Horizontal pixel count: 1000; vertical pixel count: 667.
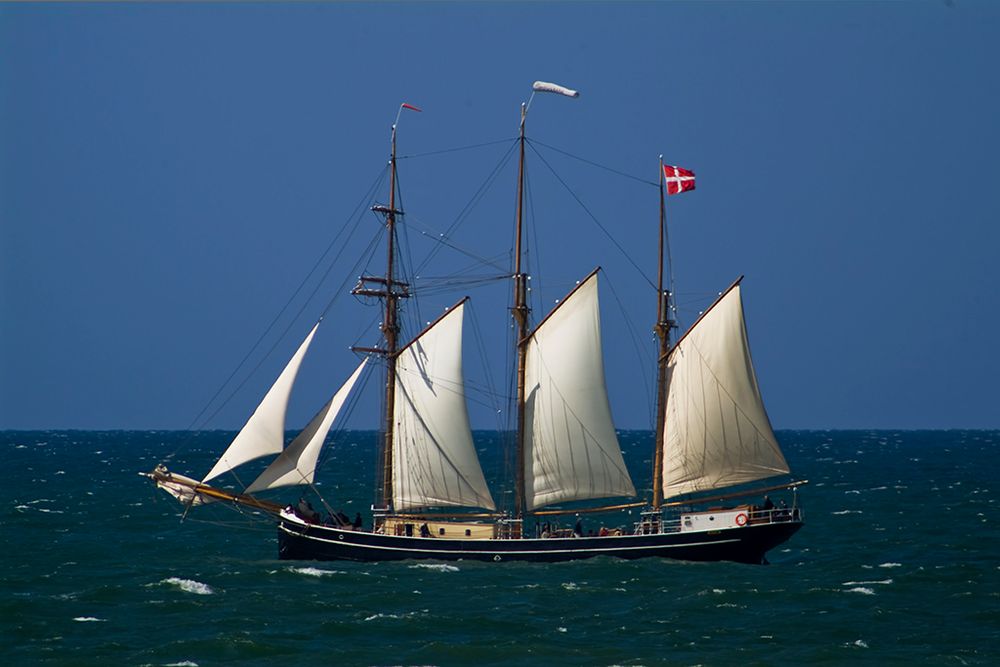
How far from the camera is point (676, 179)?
6475 centimetres

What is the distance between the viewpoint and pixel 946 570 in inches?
2314

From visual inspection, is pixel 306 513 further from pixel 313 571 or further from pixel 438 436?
pixel 438 436

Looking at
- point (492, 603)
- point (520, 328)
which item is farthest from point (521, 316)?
point (492, 603)

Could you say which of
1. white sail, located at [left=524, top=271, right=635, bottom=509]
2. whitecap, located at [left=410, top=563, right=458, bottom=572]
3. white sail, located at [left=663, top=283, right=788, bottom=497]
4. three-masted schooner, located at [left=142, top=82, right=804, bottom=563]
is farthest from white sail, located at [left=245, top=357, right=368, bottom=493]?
white sail, located at [left=663, top=283, right=788, bottom=497]

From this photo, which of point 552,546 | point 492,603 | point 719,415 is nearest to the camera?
point 492,603

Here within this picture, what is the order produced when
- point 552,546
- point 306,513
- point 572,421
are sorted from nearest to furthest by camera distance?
point 552,546
point 306,513
point 572,421

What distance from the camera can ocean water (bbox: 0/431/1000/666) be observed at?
42938mm

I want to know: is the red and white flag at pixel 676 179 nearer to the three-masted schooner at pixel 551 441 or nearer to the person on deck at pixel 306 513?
the three-masted schooner at pixel 551 441

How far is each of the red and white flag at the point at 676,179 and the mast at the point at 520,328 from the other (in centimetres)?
648

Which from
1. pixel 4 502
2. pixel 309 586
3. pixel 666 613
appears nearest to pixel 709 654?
pixel 666 613

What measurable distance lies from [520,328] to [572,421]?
4.70 meters

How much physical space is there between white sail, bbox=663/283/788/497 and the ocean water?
4358mm

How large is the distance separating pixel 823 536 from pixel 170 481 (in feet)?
104

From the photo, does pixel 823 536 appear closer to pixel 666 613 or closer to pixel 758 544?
pixel 758 544
